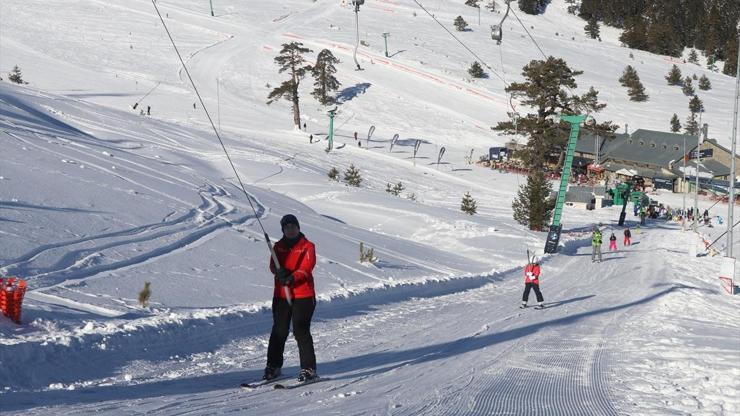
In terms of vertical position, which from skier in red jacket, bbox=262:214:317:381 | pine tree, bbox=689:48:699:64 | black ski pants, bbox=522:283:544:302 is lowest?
black ski pants, bbox=522:283:544:302

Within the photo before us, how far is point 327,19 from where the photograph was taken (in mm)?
108125

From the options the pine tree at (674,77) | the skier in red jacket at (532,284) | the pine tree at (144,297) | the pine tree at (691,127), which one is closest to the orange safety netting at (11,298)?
the pine tree at (144,297)

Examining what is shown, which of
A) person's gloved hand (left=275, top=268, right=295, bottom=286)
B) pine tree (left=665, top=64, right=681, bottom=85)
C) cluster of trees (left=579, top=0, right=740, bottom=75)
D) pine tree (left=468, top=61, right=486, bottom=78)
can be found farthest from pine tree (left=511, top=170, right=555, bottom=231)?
cluster of trees (left=579, top=0, right=740, bottom=75)

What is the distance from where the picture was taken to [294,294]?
7.66 meters

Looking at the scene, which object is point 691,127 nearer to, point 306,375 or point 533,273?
point 533,273

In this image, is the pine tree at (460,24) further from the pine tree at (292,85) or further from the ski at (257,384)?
the ski at (257,384)

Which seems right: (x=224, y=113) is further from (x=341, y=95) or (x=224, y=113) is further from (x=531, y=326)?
(x=531, y=326)

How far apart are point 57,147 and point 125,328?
573 inches

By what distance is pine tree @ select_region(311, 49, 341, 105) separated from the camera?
72188mm

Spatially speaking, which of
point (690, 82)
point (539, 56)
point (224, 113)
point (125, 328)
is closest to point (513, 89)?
point (224, 113)

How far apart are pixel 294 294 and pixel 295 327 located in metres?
0.36

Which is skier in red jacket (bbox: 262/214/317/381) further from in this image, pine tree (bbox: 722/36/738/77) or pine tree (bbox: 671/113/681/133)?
pine tree (bbox: 722/36/738/77)

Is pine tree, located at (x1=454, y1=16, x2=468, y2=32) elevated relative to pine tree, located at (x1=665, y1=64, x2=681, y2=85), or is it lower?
elevated

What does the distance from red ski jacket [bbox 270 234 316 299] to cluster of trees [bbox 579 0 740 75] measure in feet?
442
